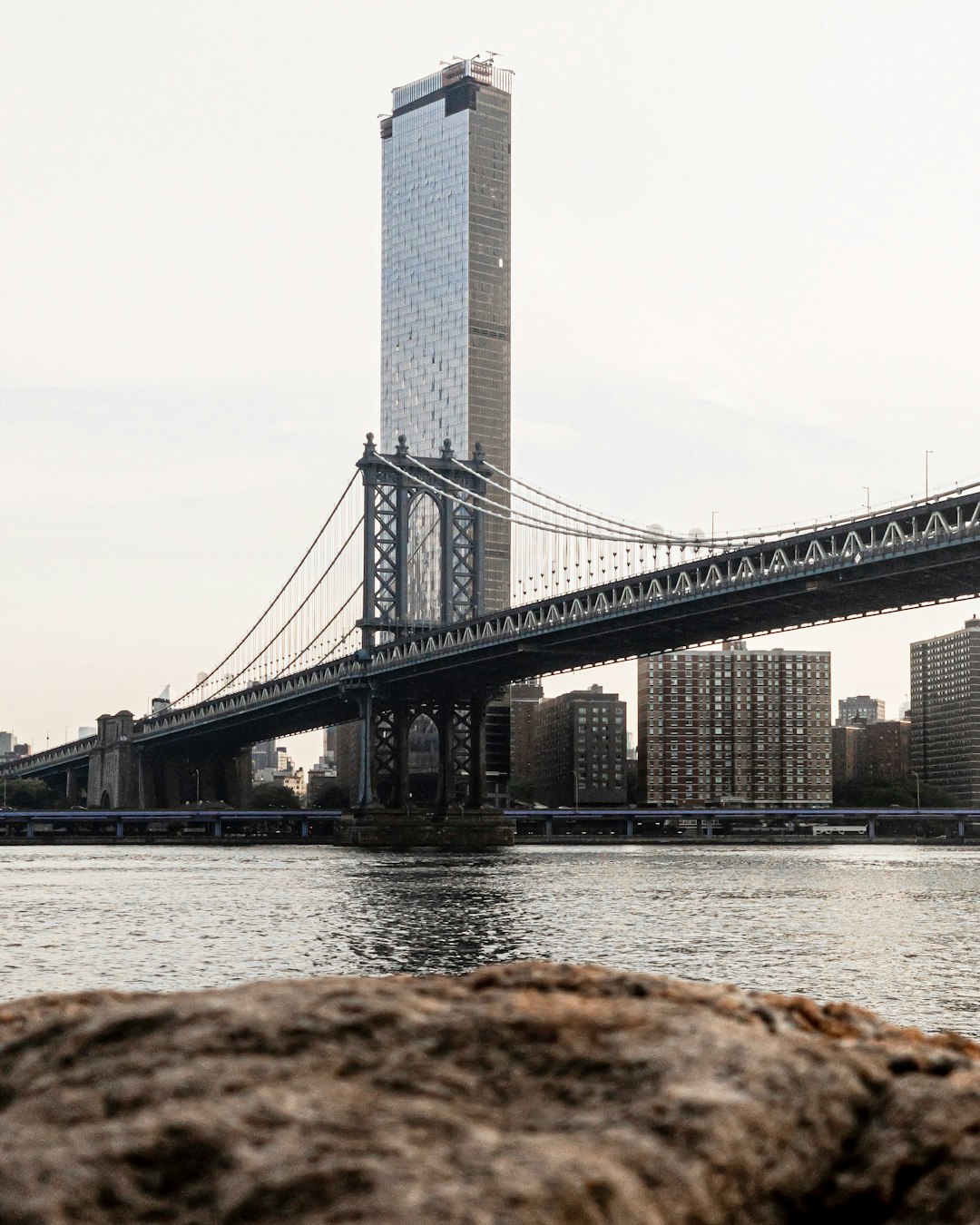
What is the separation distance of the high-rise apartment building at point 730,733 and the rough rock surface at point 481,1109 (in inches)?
7259

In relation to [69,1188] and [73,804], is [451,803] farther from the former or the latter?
[69,1188]

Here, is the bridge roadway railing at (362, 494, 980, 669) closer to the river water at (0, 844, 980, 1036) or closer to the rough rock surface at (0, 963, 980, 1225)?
the river water at (0, 844, 980, 1036)

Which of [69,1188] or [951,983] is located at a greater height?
[69,1188]

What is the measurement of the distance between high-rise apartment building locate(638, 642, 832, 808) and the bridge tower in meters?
80.6

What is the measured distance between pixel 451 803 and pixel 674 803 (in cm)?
8604

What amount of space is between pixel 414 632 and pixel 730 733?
3696 inches

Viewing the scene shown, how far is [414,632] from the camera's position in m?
101

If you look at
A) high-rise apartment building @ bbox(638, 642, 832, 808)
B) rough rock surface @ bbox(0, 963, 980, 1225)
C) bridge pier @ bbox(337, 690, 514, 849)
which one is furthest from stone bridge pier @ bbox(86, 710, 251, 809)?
rough rock surface @ bbox(0, 963, 980, 1225)

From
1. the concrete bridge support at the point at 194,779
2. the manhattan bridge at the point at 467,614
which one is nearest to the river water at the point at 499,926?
the manhattan bridge at the point at 467,614

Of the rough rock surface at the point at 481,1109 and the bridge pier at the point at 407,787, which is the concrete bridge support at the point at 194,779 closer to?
the bridge pier at the point at 407,787

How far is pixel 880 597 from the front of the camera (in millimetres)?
69750

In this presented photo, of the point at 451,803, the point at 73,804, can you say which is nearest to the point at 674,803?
the point at 73,804

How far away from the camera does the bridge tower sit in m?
98.8

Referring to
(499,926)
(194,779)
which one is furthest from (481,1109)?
(194,779)
